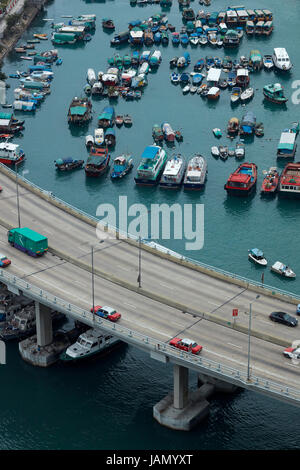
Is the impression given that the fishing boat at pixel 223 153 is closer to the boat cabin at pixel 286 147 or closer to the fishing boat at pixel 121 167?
the boat cabin at pixel 286 147

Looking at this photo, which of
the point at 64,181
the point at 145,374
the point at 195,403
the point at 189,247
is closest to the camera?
the point at 195,403

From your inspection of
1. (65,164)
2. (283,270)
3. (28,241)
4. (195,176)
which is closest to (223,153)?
(195,176)

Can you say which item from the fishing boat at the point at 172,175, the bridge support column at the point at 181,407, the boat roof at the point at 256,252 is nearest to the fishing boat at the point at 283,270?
the boat roof at the point at 256,252

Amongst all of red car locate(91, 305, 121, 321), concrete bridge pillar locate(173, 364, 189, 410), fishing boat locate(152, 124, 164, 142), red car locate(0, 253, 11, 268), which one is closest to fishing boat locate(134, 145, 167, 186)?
fishing boat locate(152, 124, 164, 142)

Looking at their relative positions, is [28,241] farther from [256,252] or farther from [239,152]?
[239,152]

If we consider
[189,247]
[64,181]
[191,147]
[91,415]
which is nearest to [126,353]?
[91,415]
